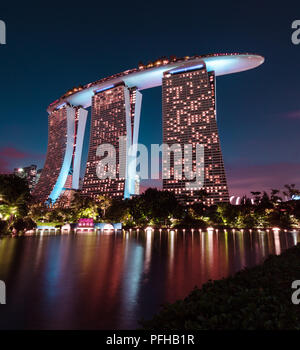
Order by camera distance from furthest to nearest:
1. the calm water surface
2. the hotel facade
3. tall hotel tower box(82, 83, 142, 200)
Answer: tall hotel tower box(82, 83, 142, 200)
the hotel facade
the calm water surface

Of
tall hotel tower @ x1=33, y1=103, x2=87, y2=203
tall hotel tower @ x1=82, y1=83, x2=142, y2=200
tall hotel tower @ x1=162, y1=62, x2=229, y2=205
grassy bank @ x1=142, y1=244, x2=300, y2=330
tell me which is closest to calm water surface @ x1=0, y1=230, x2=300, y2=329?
grassy bank @ x1=142, y1=244, x2=300, y2=330

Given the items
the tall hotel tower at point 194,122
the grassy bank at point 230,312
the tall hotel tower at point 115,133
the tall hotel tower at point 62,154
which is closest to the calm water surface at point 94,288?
the grassy bank at point 230,312

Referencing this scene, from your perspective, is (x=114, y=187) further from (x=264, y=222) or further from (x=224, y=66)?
(x=224, y=66)

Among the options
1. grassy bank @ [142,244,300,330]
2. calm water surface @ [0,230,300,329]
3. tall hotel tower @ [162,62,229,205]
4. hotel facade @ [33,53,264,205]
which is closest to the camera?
grassy bank @ [142,244,300,330]

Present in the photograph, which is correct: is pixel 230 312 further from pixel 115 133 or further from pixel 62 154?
pixel 62 154

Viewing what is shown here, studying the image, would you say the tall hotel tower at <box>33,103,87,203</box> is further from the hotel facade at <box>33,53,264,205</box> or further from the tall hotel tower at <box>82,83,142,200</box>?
the tall hotel tower at <box>82,83,142,200</box>

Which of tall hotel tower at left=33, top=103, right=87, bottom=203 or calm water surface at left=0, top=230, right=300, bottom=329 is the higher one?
tall hotel tower at left=33, top=103, right=87, bottom=203
